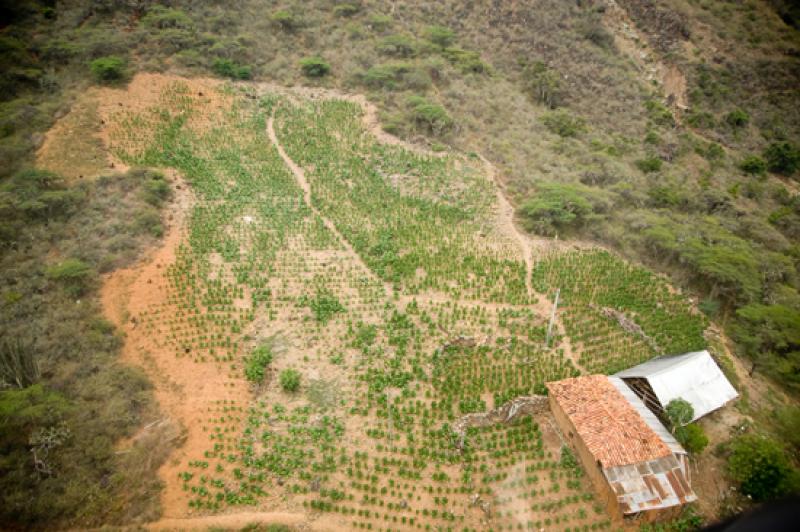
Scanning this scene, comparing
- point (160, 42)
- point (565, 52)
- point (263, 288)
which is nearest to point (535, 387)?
point (263, 288)

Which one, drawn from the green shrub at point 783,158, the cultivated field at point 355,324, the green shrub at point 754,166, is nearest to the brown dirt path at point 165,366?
the cultivated field at point 355,324

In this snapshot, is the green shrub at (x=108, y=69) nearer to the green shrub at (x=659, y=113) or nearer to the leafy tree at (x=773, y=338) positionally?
the leafy tree at (x=773, y=338)

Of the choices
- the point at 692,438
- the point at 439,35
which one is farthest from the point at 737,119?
the point at 692,438

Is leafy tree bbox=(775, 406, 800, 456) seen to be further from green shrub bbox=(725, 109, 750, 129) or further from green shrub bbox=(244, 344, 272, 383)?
green shrub bbox=(725, 109, 750, 129)

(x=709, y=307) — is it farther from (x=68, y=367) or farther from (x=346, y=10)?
(x=346, y=10)

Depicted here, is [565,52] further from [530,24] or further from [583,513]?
[583,513]
